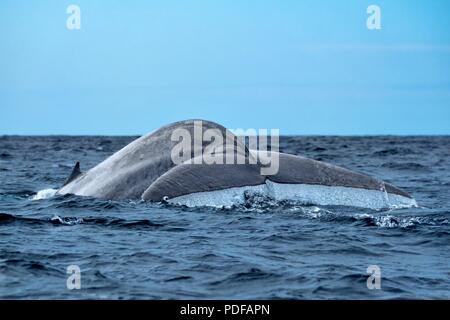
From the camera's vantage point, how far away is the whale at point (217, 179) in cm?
1109

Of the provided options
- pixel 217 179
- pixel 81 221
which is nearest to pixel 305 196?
pixel 217 179

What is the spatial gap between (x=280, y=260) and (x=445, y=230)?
3.07 metres

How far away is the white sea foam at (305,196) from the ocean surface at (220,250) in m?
0.15

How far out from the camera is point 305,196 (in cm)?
1193

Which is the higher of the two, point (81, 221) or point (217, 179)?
point (217, 179)

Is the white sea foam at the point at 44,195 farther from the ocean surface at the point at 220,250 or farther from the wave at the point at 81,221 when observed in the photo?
the wave at the point at 81,221

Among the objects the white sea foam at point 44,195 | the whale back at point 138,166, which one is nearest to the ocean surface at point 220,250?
the whale back at point 138,166

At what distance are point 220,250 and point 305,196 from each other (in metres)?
3.42

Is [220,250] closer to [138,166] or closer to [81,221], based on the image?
[81,221]

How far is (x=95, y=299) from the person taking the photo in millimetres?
6445

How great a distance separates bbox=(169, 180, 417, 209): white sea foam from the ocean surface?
146 millimetres

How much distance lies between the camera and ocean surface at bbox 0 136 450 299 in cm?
697

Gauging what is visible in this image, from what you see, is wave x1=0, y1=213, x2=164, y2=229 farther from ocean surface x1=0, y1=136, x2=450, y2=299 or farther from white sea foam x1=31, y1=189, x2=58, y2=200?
white sea foam x1=31, y1=189, x2=58, y2=200
